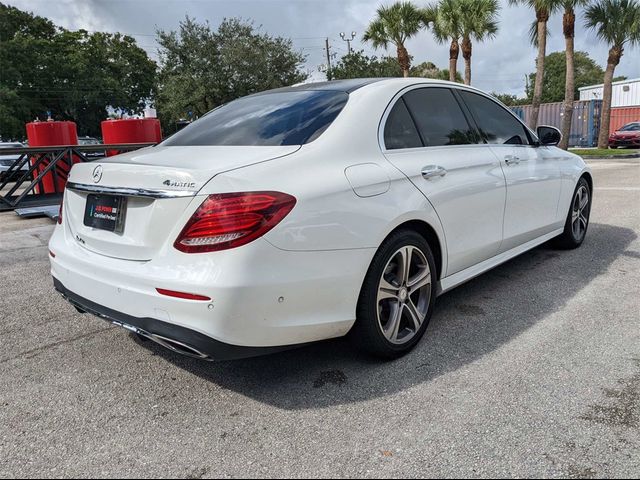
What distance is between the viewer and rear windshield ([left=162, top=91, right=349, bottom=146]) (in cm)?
287

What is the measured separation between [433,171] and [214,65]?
28.6 meters

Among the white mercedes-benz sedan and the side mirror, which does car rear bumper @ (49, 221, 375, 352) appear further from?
the side mirror

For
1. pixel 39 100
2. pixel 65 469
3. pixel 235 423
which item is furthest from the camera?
pixel 39 100

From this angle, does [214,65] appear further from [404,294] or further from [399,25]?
[404,294]

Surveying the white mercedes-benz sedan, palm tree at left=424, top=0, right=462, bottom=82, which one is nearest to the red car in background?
palm tree at left=424, top=0, right=462, bottom=82

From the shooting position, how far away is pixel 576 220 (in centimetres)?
541

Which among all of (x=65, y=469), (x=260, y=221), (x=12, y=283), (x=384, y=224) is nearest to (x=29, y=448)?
(x=65, y=469)

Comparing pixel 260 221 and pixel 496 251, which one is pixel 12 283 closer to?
pixel 260 221

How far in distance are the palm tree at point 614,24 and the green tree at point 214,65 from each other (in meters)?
16.0

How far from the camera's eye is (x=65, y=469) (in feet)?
6.97

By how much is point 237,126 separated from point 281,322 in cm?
135

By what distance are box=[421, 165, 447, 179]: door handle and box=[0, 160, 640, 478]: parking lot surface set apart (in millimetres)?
1010

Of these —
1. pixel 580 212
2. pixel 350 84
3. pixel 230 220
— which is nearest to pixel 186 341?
pixel 230 220

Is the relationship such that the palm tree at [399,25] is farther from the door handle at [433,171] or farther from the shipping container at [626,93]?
the door handle at [433,171]
